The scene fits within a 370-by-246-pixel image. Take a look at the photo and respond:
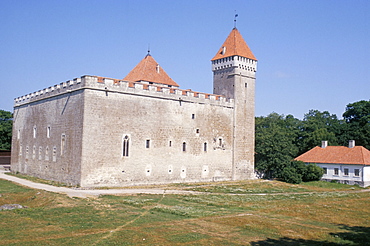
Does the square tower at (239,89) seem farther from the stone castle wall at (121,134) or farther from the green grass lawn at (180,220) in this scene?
the green grass lawn at (180,220)

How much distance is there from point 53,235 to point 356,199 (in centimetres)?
2221

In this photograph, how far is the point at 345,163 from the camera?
39062mm

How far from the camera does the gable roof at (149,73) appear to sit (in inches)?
1406

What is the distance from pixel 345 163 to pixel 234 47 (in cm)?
1726

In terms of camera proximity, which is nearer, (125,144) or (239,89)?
(125,144)

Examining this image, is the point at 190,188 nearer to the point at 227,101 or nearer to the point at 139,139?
the point at 139,139

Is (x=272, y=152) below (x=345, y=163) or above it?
above

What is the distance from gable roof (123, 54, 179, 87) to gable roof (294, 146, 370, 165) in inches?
734

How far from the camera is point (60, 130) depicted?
31672 mm

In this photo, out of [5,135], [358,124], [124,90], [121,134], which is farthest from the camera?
[5,135]

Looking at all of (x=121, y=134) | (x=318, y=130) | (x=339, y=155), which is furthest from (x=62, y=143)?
(x=318, y=130)

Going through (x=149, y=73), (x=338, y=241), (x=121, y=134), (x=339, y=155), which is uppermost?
(x=149, y=73)

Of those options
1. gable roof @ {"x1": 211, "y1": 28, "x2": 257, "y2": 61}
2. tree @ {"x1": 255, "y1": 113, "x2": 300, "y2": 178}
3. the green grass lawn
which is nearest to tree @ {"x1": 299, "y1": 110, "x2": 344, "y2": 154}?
tree @ {"x1": 255, "y1": 113, "x2": 300, "y2": 178}

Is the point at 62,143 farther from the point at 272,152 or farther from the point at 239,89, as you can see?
the point at 272,152
